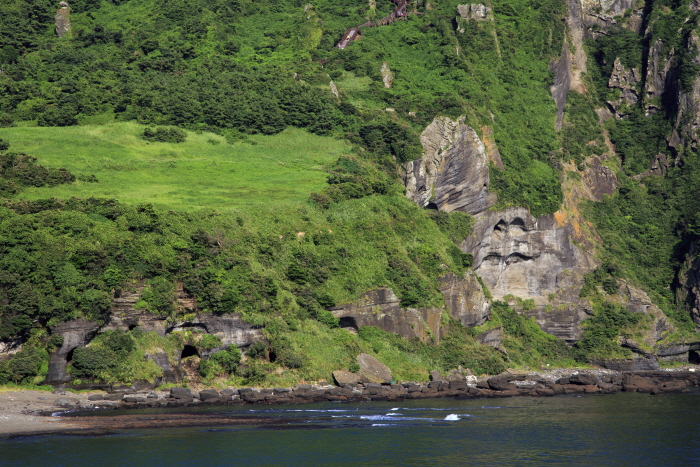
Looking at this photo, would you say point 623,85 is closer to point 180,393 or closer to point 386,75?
point 386,75

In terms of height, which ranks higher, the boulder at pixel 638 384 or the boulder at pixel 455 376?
the boulder at pixel 455 376

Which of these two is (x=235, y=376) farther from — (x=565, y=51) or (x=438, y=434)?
(x=565, y=51)

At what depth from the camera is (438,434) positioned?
4612 centimetres

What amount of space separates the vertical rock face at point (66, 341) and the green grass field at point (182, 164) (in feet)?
54.4

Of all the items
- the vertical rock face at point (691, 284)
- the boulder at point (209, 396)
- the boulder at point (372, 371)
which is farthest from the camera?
the vertical rock face at point (691, 284)

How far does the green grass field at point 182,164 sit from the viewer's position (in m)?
74.9

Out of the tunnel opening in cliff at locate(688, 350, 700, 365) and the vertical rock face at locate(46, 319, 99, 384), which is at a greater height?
the vertical rock face at locate(46, 319, 99, 384)

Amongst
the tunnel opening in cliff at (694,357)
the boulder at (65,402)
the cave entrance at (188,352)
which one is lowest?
the tunnel opening in cliff at (694,357)

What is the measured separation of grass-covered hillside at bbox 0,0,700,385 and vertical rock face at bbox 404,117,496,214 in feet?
9.11

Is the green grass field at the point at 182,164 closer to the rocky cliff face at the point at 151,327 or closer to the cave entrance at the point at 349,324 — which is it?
the rocky cliff face at the point at 151,327

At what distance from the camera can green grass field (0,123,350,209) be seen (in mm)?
74875

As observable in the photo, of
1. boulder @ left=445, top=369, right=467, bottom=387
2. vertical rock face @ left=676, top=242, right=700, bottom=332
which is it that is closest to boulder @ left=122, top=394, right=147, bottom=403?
boulder @ left=445, top=369, right=467, bottom=387

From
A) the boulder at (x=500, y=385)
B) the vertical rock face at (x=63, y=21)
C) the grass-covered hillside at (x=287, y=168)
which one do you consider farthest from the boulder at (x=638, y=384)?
the vertical rock face at (x=63, y=21)

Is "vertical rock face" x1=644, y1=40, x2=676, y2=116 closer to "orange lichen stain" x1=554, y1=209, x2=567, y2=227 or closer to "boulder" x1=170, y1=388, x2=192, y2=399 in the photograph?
"orange lichen stain" x1=554, y1=209, x2=567, y2=227
